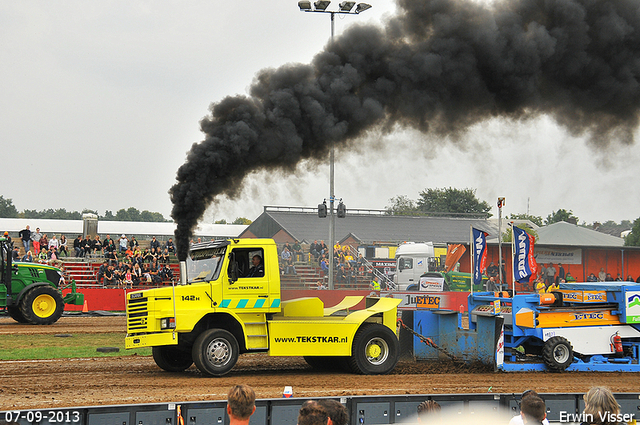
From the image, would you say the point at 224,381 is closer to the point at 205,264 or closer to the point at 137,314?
the point at 137,314

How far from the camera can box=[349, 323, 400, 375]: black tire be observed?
37.9 ft

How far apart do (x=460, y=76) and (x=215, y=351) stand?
9.54 metres

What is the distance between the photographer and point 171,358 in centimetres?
1209

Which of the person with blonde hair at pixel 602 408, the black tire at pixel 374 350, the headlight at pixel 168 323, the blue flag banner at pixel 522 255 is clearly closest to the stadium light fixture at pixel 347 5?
the blue flag banner at pixel 522 255

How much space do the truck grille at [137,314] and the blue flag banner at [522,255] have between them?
819 centimetres

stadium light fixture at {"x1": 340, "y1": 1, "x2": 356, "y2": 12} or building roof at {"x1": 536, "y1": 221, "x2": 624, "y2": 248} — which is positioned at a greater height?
stadium light fixture at {"x1": 340, "y1": 1, "x2": 356, "y2": 12}

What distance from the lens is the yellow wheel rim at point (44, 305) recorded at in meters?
21.0

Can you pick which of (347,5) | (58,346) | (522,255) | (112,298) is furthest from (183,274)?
(112,298)

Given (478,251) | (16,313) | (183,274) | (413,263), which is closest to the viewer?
(183,274)

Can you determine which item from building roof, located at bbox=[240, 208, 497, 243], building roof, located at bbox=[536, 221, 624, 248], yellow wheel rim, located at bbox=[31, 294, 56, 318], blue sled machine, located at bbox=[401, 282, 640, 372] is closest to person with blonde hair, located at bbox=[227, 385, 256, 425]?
blue sled machine, located at bbox=[401, 282, 640, 372]

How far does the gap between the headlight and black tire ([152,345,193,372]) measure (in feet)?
3.73

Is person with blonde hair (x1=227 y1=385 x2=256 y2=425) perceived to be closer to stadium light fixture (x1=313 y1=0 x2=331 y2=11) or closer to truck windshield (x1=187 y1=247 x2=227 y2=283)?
truck windshield (x1=187 y1=247 x2=227 y2=283)

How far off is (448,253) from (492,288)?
10.4m

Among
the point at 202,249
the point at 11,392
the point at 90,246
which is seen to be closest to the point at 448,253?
the point at 90,246
